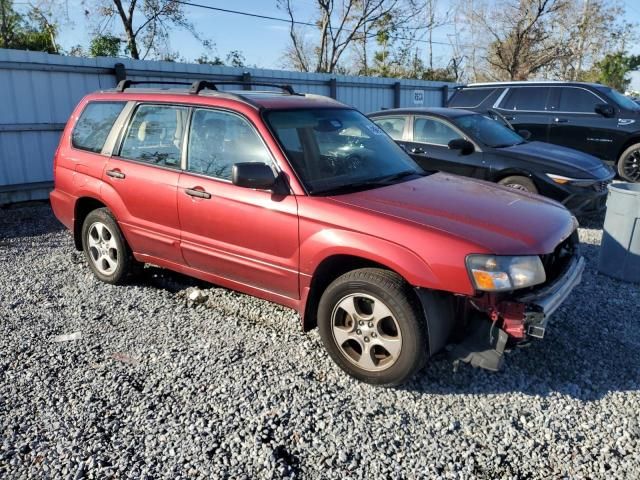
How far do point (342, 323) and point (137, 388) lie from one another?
135 centimetres

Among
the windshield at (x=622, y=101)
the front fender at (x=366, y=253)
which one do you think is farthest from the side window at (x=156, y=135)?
the windshield at (x=622, y=101)

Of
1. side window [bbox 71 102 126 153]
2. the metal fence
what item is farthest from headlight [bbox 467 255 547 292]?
the metal fence

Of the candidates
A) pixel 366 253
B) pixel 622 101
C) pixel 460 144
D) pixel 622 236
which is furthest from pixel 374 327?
pixel 622 101

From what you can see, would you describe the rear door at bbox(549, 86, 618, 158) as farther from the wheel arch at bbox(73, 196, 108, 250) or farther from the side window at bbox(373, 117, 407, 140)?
the wheel arch at bbox(73, 196, 108, 250)

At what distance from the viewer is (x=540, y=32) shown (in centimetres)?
2972

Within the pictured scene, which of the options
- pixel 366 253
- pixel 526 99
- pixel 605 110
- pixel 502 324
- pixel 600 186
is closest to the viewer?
pixel 502 324

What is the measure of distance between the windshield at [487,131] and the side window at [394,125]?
2.52 feet

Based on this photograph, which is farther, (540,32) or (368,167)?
(540,32)

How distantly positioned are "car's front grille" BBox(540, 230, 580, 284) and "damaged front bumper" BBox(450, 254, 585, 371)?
187 mm

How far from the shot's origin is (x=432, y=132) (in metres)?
7.38

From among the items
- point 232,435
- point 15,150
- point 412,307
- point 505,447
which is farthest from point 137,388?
point 15,150

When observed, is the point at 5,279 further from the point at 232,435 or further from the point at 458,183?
the point at 458,183

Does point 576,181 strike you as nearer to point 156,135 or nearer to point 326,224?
point 326,224

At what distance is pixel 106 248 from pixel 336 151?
8.05ft
